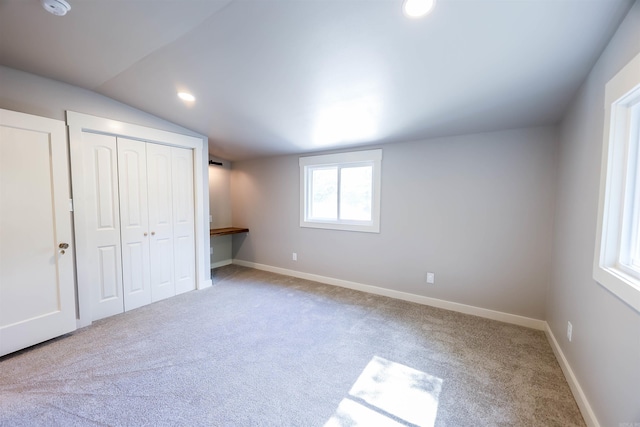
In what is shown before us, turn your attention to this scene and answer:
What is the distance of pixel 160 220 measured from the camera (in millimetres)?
3152

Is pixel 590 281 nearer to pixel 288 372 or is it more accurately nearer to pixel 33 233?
pixel 288 372

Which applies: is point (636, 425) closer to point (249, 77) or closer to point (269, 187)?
point (249, 77)

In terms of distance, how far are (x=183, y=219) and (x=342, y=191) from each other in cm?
226

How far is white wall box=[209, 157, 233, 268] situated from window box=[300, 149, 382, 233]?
1.70m

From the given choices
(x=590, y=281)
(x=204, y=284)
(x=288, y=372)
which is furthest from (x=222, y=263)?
(x=590, y=281)

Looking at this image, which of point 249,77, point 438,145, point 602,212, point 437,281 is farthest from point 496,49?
point 437,281

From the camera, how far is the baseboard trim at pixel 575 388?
139 centimetres

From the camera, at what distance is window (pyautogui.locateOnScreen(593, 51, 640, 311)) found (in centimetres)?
124

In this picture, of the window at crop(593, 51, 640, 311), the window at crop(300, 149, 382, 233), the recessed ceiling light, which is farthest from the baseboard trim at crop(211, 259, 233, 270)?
the window at crop(593, 51, 640, 311)

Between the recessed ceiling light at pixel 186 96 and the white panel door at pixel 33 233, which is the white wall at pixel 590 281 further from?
the white panel door at pixel 33 233

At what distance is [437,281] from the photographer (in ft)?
9.99

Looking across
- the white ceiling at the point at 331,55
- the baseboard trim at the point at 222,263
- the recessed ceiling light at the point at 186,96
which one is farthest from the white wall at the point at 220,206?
the recessed ceiling light at the point at 186,96

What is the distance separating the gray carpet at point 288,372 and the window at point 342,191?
4.44 feet

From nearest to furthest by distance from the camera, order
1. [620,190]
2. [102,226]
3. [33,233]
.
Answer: [620,190], [33,233], [102,226]
